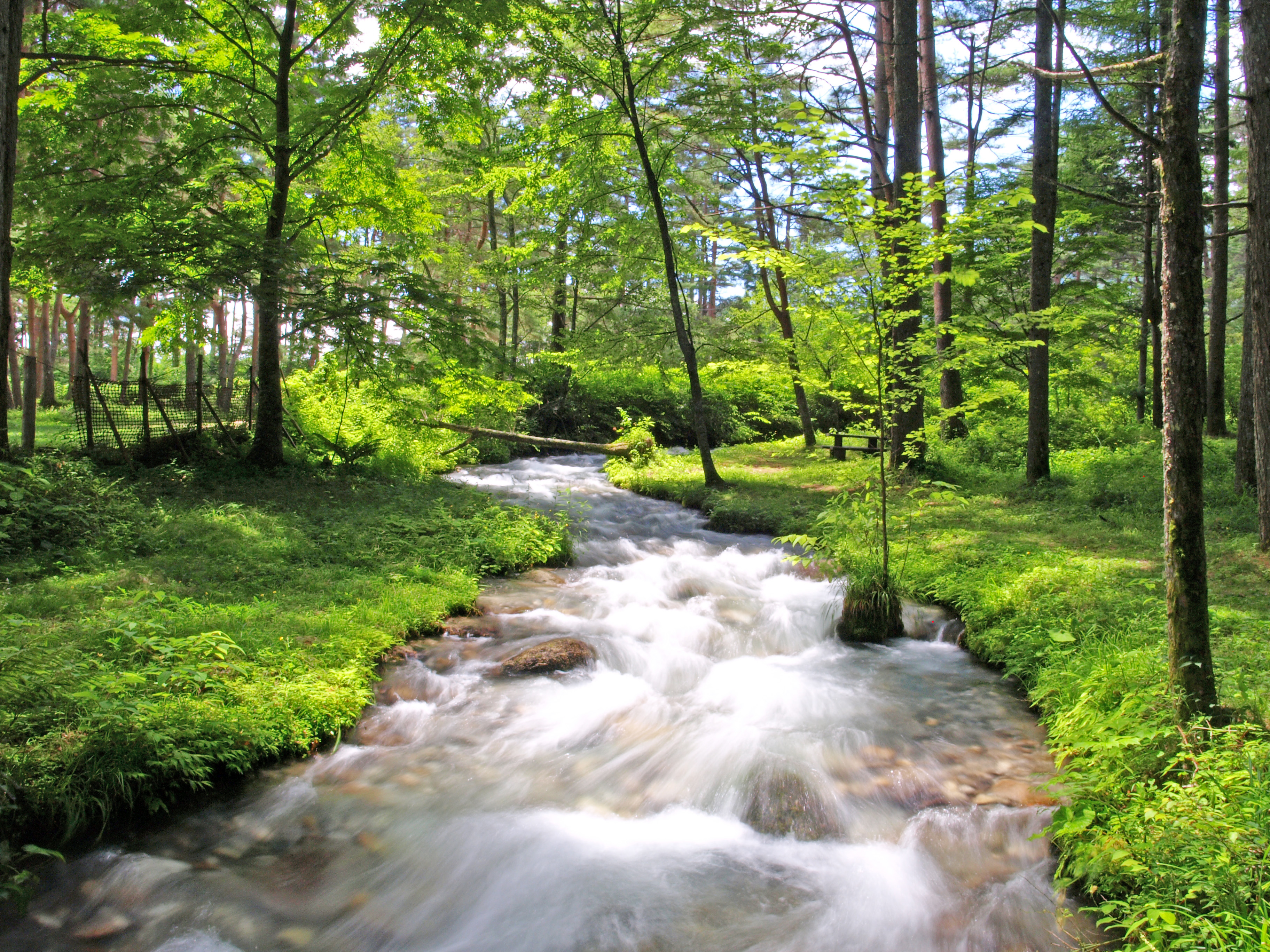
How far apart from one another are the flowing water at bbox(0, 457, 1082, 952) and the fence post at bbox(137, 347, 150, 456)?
7.06 meters

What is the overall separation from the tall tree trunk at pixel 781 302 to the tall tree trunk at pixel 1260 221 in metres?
7.78

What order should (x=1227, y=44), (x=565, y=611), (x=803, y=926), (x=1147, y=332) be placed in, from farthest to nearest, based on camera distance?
(x=1147, y=332), (x=1227, y=44), (x=565, y=611), (x=803, y=926)

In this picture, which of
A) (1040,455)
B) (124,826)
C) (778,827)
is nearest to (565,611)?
(778,827)

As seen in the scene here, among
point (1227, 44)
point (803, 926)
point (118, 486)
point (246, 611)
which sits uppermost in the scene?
point (1227, 44)

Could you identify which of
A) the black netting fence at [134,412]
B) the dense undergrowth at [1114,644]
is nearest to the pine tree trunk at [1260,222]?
the dense undergrowth at [1114,644]

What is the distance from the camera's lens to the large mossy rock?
6.86 meters

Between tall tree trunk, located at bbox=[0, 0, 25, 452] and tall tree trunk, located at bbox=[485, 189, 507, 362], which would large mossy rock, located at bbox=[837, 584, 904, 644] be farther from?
tall tree trunk, located at bbox=[485, 189, 507, 362]

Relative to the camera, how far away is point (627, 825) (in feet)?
13.9

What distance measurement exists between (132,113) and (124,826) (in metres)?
11.4

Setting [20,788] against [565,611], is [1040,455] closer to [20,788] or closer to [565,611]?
[565,611]

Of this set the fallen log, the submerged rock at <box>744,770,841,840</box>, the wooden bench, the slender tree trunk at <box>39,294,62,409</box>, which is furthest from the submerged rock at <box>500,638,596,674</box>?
the slender tree trunk at <box>39,294,62,409</box>

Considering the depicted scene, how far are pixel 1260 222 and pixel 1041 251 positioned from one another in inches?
158

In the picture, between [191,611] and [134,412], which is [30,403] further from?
[191,611]

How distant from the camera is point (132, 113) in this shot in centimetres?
1076
